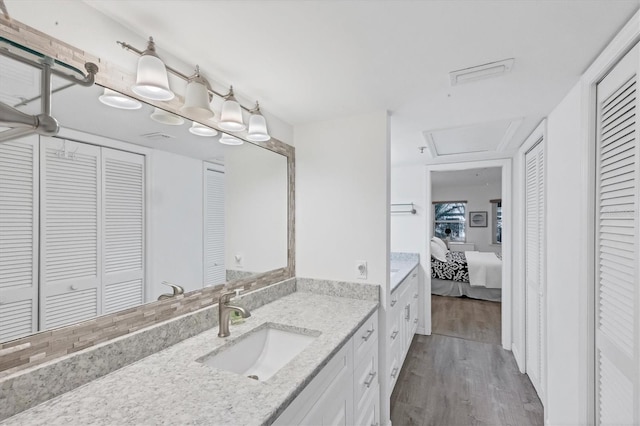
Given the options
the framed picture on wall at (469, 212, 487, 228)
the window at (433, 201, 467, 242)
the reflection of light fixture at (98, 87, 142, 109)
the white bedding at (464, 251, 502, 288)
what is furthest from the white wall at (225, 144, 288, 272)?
the framed picture on wall at (469, 212, 487, 228)

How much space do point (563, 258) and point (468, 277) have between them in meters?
3.64

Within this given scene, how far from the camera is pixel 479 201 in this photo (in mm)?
7457

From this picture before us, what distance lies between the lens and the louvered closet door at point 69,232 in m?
0.89

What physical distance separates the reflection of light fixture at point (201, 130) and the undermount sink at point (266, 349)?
3.43 feet

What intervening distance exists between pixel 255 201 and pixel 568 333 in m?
2.03

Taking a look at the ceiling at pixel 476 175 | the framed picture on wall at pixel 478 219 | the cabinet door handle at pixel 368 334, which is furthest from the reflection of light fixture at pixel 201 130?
the framed picture on wall at pixel 478 219

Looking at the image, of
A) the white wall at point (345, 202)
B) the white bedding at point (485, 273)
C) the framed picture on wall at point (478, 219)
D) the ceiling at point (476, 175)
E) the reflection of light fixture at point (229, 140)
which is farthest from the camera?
the framed picture on wall at point (478, 219)

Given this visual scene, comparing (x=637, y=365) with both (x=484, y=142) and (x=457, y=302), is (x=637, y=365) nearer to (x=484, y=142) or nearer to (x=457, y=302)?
(x=484, y=142)

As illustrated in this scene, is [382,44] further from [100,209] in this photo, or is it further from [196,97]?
[100,209]

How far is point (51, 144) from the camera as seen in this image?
35.4 inches

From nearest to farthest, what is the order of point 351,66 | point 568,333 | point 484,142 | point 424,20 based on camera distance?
point 424,20 → point 351,66 → point 568,333 → point 484,142

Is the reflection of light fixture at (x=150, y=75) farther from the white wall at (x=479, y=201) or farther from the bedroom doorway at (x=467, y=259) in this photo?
the white wall at (x=479, y=201)

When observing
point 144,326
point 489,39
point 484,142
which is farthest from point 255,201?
point 484,142

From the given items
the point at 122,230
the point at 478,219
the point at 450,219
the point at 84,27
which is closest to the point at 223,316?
the point at 122,230
